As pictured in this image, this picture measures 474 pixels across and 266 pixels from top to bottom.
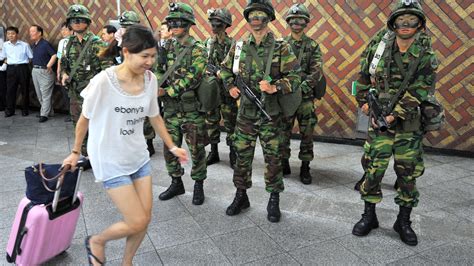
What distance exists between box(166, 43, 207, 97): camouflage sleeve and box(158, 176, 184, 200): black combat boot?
3.16ft

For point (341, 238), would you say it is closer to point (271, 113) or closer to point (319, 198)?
point (319, 198)

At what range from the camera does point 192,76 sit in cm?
367

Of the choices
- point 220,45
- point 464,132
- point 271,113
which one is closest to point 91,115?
point 271,113

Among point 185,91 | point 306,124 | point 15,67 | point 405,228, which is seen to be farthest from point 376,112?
point 15,67

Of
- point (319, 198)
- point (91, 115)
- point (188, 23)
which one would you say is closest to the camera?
point (91, 115)

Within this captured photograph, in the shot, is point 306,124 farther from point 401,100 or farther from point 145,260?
point 145,260

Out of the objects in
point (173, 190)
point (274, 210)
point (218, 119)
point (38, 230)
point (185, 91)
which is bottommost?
point (274, 210)

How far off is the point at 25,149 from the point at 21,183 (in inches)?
69.8

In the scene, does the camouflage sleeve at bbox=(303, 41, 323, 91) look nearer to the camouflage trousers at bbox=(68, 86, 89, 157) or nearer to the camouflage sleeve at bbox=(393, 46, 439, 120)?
the camouflage sleeve at bbox=(393, 46, 439, 120)

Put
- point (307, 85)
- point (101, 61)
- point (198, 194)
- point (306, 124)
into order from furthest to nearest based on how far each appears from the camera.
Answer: point (101, 61), point (306, 124), point (307, 85), point (198, 194)

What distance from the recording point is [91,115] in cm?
225

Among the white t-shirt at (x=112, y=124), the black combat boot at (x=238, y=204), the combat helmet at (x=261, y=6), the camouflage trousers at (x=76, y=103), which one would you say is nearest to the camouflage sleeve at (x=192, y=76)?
the combat helmet at (x=261, y=6)

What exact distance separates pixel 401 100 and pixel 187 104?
6.18ft

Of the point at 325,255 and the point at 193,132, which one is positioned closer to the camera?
the point at 325,255
